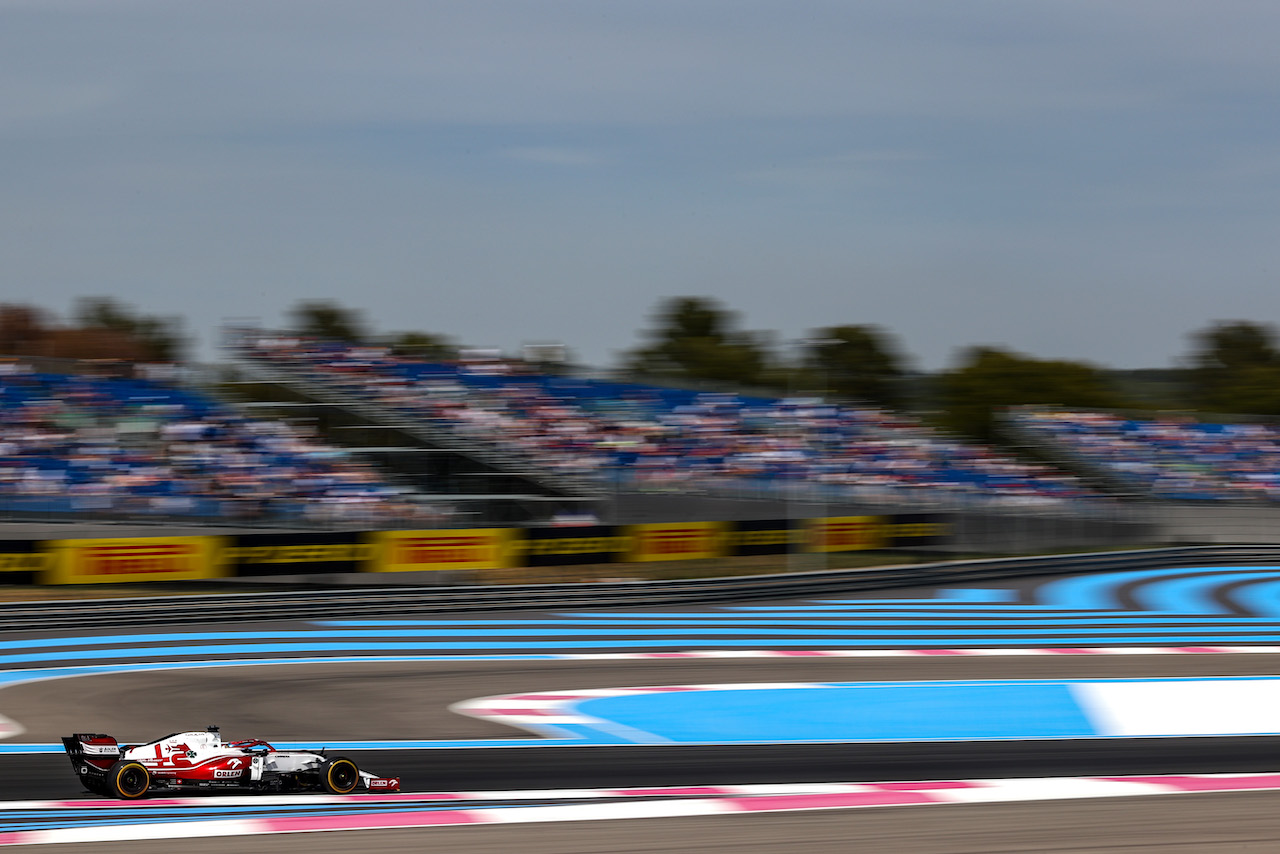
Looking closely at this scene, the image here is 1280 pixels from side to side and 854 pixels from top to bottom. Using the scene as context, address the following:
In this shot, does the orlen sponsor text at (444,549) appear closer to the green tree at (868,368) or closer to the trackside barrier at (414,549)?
the trackside barrier at (414,549)

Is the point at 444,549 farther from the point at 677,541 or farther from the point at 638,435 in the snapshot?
the point at 638,435

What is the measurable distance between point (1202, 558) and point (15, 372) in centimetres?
1981

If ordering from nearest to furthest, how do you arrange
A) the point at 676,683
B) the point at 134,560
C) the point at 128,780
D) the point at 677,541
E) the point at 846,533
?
the point at 128,780
the point at 676,683
the point at 134,560
the point at 677,541
the point at 846,533

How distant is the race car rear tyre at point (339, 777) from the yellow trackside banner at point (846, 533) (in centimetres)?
1366

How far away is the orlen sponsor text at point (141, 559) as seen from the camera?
14.7 metres

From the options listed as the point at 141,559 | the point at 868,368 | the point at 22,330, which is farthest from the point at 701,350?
the point at 141,559

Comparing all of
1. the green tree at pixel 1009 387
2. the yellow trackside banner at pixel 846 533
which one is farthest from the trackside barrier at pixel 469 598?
the green tree at pixel 1009 387

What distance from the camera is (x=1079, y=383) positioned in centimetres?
5972

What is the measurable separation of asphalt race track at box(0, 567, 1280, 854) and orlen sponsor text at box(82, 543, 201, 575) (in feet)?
5.05

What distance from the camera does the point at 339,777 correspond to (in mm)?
6555

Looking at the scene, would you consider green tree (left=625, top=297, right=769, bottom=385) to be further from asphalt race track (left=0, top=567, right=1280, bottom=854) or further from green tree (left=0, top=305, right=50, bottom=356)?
asphalt race track (left=0, top=567, right=1280, bottom=854)

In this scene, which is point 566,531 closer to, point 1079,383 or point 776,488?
point 776,488

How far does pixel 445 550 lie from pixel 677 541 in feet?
11.7

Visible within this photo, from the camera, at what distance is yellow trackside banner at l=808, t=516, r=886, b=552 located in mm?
19938
